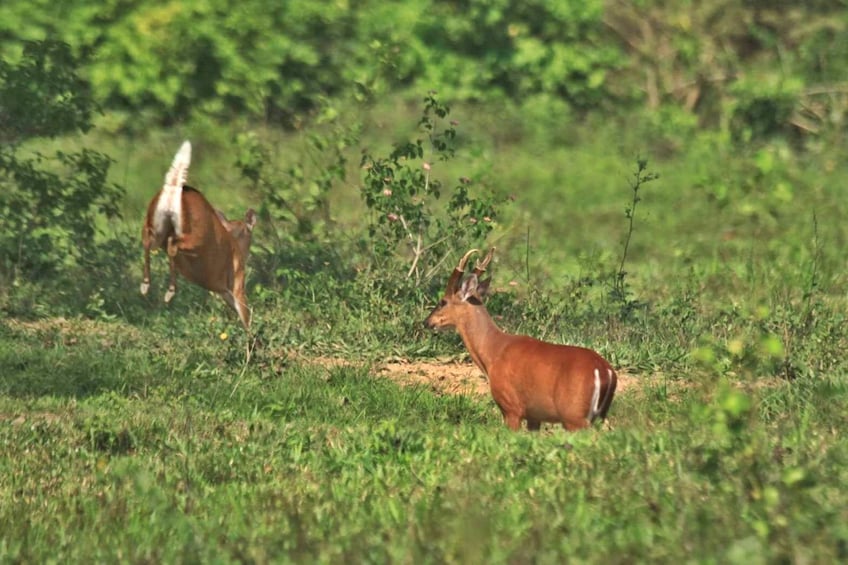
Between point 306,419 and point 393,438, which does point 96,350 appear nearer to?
point 306,419

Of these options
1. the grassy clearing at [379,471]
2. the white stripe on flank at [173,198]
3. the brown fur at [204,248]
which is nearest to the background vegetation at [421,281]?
the grassy clearing at [379,471]

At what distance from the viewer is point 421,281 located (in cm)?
1085

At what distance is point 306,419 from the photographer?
27.2 feet

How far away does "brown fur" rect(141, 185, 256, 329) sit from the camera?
10.2 metres

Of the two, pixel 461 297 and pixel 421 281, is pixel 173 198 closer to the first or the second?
pixel 421 281

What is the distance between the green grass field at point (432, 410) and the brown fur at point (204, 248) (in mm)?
255

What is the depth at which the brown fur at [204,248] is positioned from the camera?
10.2 meters

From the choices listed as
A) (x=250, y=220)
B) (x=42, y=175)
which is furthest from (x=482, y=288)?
(x=42, y=175)

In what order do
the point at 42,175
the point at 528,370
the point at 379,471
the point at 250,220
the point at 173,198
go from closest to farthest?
the point at 379,471, the point at 528,370, the point at 173,198, the point at 250,220, the point at 42,175

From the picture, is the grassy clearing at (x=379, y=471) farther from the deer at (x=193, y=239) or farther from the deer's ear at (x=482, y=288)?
the deer at (x=193, y=239)

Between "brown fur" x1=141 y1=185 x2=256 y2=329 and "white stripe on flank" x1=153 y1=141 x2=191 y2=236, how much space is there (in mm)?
34

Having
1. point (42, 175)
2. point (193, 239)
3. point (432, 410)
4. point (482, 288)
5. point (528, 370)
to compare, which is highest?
point (482, 288)

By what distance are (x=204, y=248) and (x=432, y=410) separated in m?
2.42

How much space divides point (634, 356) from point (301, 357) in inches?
78.4
